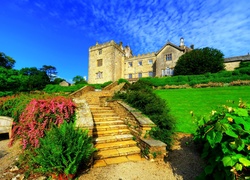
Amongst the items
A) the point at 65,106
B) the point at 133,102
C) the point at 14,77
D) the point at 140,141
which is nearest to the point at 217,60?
the point at 133,102

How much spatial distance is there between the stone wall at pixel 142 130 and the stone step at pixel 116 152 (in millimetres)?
267

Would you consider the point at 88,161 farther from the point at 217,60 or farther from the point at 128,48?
the point at 128,48

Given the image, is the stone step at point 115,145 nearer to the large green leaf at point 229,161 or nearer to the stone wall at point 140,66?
the large green leaf at point 229,161

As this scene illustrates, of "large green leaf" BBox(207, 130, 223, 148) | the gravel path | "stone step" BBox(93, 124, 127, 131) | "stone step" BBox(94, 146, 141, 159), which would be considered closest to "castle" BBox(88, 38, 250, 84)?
"stone step" BBox(93, 124, 127, 131)

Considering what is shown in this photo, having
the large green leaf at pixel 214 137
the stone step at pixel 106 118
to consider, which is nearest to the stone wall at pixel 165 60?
the stone step at pixel 106 118

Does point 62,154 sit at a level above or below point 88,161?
above

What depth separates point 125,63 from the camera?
130ft

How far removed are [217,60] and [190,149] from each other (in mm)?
26133

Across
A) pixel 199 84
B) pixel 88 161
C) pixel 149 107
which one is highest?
pixel 199 84

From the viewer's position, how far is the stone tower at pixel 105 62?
3428cm

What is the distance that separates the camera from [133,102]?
21.2ft

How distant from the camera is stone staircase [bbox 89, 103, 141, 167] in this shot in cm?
402

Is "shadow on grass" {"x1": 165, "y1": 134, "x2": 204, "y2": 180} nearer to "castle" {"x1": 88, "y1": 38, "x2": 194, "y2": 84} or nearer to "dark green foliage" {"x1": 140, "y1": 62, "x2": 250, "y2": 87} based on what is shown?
"dark green foliage" {"x1": 140, "y1": 62, "x2": 250, "y2": 87}

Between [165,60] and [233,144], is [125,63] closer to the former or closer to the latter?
[165,60]
